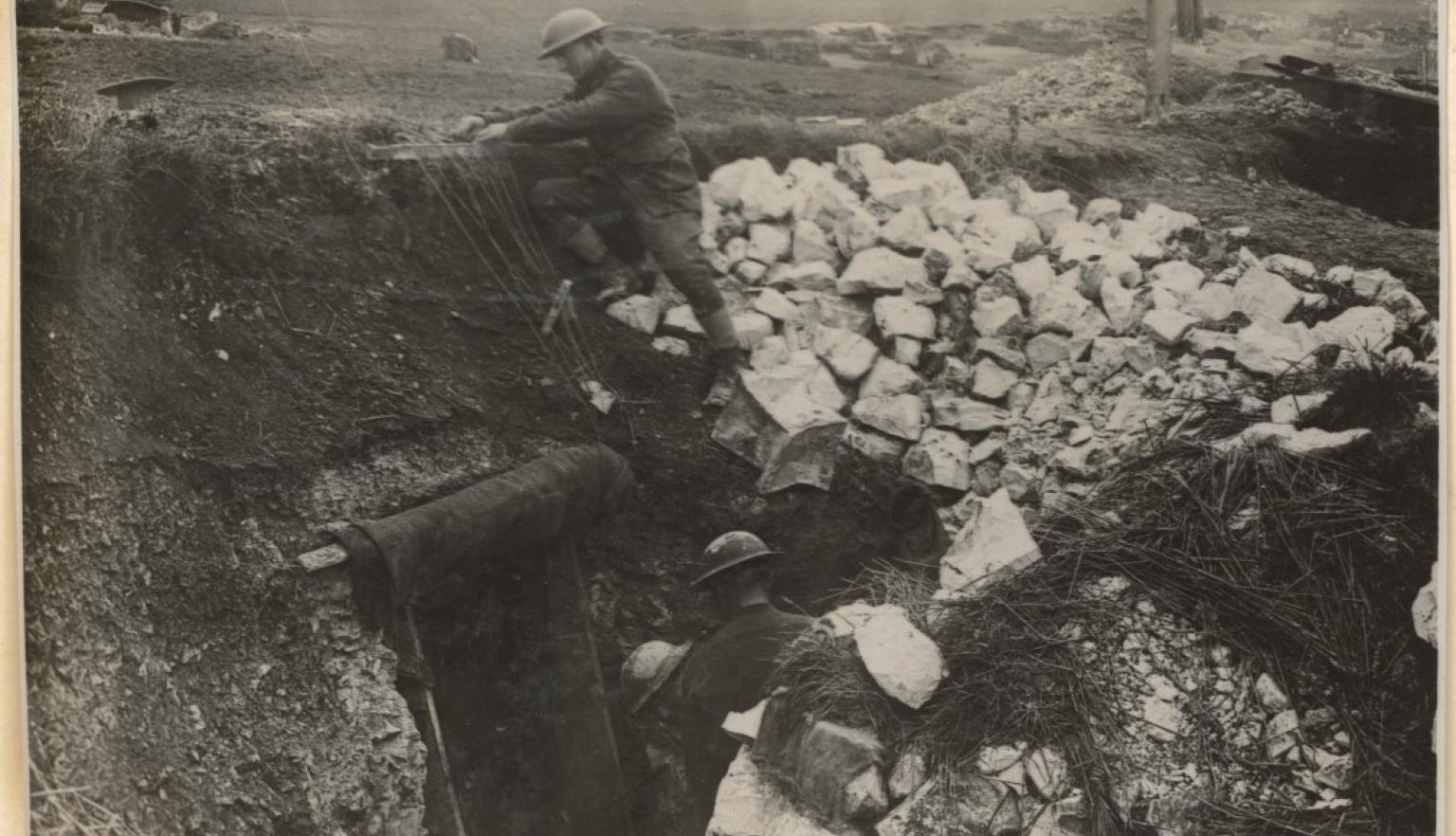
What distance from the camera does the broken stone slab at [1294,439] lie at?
2.21 m

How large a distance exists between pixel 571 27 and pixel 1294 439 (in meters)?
2.00

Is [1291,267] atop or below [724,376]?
atop

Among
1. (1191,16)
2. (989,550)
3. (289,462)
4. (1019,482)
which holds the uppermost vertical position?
(1191,16)

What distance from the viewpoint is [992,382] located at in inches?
98.3

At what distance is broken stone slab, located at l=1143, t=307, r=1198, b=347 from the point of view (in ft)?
7.85

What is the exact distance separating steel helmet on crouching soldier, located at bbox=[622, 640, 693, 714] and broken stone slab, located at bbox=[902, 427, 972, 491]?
2.39ft

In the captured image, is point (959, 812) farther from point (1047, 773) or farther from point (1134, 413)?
point (1134, 413)

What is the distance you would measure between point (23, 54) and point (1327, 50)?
3183 millimetres

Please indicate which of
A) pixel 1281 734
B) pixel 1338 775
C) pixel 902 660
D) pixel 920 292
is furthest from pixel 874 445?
pixel 1338 775

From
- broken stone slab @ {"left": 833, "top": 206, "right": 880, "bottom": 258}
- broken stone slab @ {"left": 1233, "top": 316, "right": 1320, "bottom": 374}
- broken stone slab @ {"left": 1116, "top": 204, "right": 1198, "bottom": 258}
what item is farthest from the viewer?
broken stone slab @ {"left": 833, "top": 206, "right": 880, "bottom": 258}

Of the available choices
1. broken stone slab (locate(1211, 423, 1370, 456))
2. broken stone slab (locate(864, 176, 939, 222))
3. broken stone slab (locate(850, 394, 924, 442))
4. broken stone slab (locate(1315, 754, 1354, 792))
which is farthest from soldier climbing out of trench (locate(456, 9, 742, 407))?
broken stone slab (locate(1315, 754, 1354, 792))

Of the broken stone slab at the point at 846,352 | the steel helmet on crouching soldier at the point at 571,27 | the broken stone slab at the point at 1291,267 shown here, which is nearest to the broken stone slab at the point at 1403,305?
the broken stone slab at the point at 1291,267

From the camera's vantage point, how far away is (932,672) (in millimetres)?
2211

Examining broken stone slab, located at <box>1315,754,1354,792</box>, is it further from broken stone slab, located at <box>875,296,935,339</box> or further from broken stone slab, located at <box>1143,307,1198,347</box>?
broken stone slab, located at <box>875,296,935,339</box>
